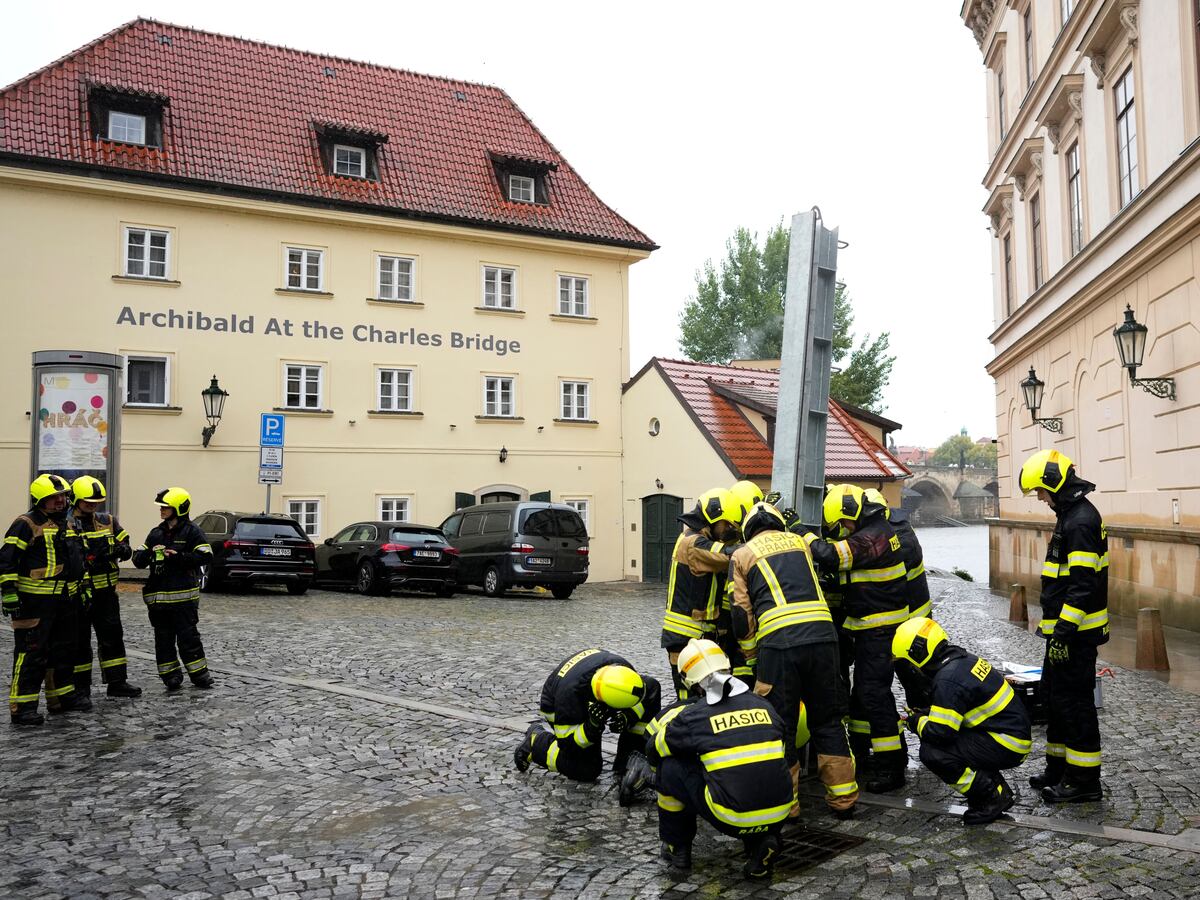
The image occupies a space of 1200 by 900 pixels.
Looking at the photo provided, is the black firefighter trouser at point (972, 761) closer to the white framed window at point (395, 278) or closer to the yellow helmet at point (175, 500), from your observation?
the yellow helmet at point (175, 500)

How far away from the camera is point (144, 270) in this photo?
23.7 metres

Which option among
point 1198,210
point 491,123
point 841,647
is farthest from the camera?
point 491,123

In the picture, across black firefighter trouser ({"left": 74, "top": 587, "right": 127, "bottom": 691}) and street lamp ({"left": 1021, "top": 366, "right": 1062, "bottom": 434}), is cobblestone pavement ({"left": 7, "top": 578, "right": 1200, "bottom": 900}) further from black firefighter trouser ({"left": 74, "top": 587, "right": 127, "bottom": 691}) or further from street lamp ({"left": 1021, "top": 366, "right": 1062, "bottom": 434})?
street lamp ({"left": 1021, "top": 366, "right": 1062, "bottom": 434})

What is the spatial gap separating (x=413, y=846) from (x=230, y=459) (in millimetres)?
20496

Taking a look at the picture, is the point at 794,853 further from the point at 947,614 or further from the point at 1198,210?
the point at 947,614

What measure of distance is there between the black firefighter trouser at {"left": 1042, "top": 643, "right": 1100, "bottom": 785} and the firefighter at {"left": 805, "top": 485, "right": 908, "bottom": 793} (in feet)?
2.91

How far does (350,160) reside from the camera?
27.2m

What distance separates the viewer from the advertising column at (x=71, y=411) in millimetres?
18016

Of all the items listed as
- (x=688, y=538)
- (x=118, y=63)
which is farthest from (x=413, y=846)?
(x=118, y=63)

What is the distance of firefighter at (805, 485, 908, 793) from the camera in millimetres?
6445

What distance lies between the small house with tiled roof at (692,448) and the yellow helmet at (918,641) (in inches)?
716

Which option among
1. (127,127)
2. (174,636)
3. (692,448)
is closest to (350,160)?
(127,127)

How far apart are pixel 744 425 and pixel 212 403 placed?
41.5ft

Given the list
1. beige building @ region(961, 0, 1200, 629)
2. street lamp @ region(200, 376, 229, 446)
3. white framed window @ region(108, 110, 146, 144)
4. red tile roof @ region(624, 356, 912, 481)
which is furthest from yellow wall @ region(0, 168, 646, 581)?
beige building @ region(961, 0, 1200, 629)
